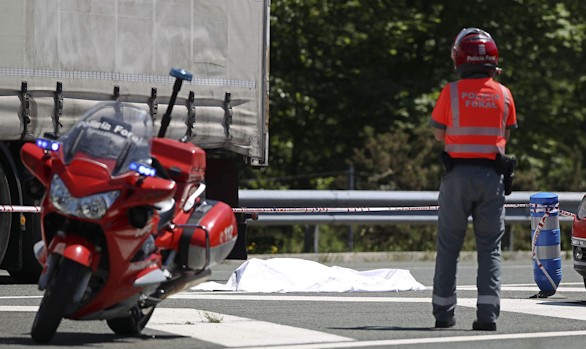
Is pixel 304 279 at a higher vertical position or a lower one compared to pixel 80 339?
lower

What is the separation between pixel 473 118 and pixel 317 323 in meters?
1.69

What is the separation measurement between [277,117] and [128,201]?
18087mm

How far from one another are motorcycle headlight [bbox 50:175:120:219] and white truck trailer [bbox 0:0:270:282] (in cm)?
541

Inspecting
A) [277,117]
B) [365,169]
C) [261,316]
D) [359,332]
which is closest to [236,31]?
[261,316]

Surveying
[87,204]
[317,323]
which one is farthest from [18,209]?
[87,204]

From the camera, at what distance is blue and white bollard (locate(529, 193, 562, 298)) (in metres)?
12.4

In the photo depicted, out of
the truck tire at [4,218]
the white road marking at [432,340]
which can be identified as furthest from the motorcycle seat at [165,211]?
the truck tire at [4,218]

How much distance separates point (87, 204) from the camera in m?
7.83

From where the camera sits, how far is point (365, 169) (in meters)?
22.7

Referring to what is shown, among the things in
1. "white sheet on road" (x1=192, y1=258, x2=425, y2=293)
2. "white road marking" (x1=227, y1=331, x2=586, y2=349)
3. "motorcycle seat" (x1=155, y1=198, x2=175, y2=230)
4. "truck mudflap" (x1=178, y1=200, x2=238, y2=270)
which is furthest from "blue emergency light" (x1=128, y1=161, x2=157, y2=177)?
"white sheet on road" (x1=192, y1=258, x2=425, y2=293)

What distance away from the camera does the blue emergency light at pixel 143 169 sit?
7.88 m

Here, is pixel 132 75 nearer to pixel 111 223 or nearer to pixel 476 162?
pixel 476 162

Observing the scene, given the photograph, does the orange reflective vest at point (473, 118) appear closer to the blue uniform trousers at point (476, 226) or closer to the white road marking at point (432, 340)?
the blue uniform trousers at point (476, 226)

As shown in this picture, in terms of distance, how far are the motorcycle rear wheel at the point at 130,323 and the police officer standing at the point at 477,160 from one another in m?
2.00
